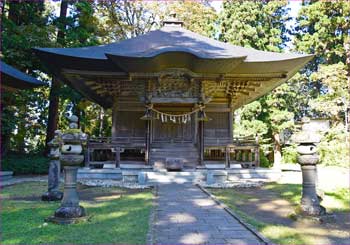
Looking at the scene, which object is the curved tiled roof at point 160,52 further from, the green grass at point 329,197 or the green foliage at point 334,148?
the green foliage at point 334,148

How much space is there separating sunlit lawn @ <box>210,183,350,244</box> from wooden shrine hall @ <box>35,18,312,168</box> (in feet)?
10.7

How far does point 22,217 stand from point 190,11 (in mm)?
21550

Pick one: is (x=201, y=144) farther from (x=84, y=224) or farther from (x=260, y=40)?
(x=260, y=40)

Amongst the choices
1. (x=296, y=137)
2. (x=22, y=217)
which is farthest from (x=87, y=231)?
(x=296, y=137)

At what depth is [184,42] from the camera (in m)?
12.9

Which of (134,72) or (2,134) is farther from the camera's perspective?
(2,134)

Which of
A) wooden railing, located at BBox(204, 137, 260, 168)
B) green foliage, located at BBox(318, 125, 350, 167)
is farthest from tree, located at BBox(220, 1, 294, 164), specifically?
wooden railing, located at BBox(204, 137, 260, 168)

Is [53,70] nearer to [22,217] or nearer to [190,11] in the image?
[22,217]

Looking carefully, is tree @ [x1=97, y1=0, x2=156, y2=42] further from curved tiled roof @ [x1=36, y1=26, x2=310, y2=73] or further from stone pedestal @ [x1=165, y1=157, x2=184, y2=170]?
stone pedestal @ [x1=165, y1=157, x2=184, y2=170]

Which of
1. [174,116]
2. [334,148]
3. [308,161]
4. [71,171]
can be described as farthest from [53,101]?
[334,148]

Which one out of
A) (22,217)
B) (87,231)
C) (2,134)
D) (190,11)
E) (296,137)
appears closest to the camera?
(87,231)

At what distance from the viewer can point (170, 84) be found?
481 inches

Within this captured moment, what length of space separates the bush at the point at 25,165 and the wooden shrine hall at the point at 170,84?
10.2 feet

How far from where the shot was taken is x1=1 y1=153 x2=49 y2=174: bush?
14125 millimetres
